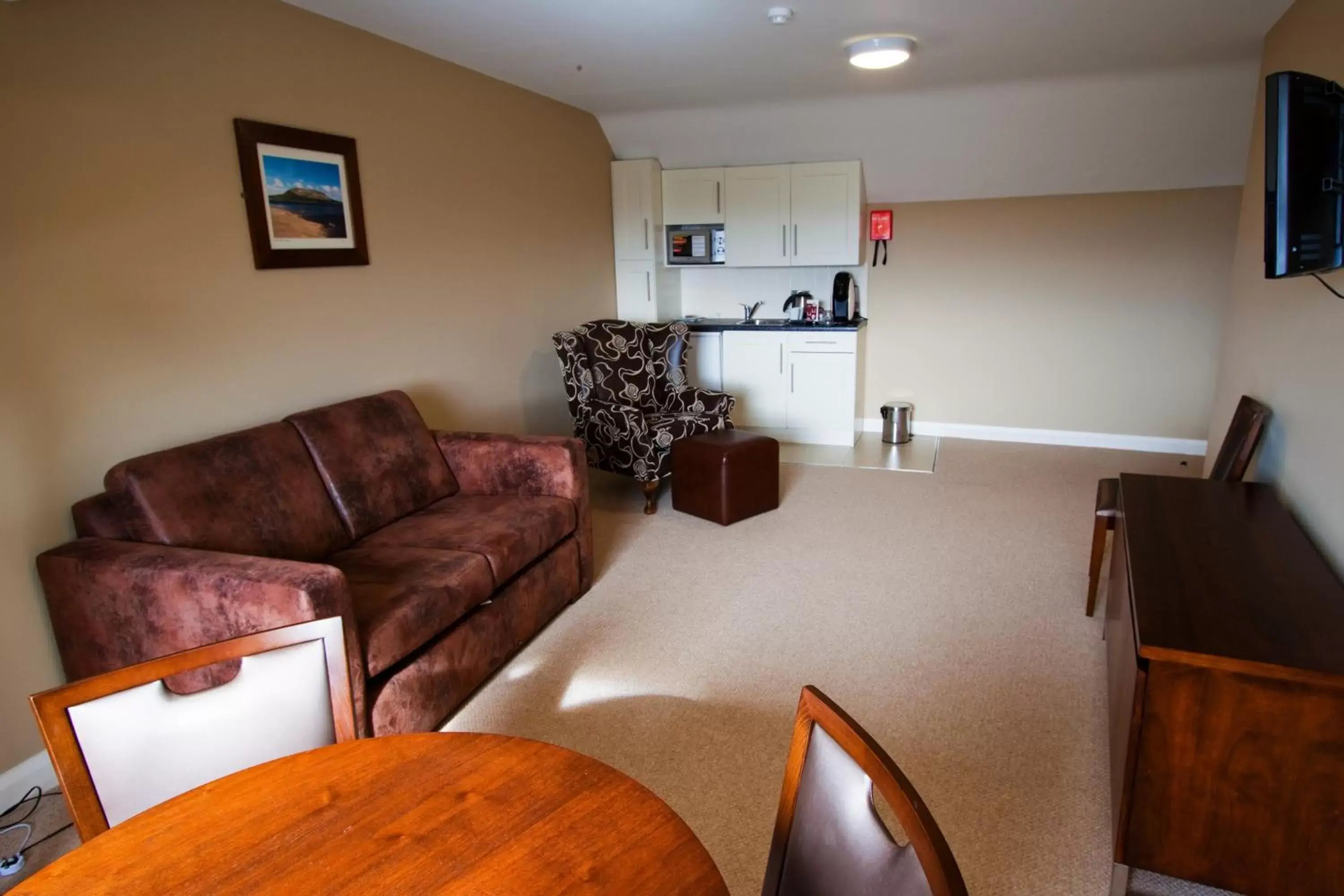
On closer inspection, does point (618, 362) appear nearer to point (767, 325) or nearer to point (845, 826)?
point (767, 325)

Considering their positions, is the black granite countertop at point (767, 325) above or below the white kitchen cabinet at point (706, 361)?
above

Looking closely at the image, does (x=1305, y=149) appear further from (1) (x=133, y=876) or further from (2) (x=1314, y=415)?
(1) (x=133, y=876)

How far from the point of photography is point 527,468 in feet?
10.5

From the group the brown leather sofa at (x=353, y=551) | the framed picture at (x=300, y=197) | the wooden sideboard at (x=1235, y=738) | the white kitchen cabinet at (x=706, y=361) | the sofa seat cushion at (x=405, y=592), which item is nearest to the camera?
the wooden sideboard at (x=1235, y=738)

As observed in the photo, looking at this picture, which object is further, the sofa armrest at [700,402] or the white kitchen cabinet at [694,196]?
the white kitchen cabinet at [694,196]

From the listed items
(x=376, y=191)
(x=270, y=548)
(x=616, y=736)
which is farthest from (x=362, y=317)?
(x=616, y=736)

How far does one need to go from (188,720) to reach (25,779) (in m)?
1.50

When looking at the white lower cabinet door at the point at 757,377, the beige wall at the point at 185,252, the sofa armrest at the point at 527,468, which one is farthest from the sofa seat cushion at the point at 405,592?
the white lower cabinet door at the point at 757,377

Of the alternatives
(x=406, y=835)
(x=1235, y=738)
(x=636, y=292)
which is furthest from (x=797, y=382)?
(x=406, y=835)

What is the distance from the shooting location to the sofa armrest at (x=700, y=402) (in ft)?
15.5

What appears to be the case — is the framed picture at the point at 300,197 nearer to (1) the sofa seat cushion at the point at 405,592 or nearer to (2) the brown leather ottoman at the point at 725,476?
(1) the sofa seat cushion at the point at 405,592

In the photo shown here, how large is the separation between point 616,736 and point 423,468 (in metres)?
1.41

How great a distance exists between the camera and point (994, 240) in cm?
556

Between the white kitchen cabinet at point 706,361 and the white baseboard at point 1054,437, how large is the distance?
4.11 ft
